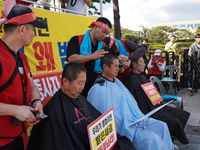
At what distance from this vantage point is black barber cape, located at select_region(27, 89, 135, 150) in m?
1.63

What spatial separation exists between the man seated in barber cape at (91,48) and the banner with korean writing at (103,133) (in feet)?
2.65

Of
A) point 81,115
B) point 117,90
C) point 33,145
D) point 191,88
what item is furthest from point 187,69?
point 33,145

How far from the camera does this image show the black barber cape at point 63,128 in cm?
163

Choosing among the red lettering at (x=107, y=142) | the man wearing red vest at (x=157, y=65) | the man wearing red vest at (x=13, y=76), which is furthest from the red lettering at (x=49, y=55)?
the man wearing red vest at (x=157, y=65)

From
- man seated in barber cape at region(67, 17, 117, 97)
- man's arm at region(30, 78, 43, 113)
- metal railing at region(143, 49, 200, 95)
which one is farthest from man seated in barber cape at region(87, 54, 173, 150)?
metal railing at region(143, 49, 200, 95)

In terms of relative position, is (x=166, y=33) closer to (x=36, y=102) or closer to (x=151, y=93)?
(x=151, y=93)

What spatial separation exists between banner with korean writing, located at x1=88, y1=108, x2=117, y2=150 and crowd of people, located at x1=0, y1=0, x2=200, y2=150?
0.16m

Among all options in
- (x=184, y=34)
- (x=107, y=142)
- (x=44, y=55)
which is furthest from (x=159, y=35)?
(x=107, y=142)

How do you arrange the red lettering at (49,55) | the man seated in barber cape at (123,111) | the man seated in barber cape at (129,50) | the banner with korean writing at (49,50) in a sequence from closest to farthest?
the man seated in barber cape at (123,111), the man seated in barber cape at (129,50), the banner with korean writing at (49,50), the red lettering at (49,55)

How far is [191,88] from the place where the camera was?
638 cm

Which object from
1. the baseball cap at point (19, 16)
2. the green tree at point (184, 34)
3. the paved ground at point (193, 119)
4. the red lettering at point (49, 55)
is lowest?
the paved ground at point (193, 119)

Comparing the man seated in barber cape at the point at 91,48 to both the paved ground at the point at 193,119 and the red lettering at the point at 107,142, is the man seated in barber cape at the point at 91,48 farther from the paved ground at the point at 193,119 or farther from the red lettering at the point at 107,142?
the paved ground at the point at 193,119

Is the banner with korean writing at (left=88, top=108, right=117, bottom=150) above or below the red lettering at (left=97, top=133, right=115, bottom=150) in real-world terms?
above

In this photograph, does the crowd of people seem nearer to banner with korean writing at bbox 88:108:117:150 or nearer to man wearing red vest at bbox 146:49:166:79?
banner with korean writing at bbox 88:108:117:150
